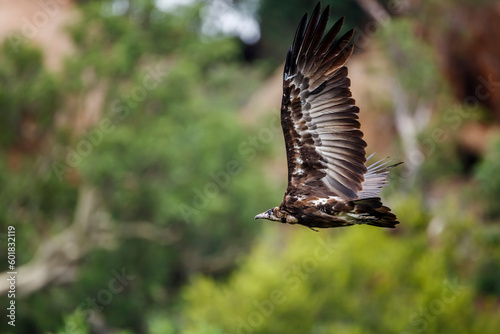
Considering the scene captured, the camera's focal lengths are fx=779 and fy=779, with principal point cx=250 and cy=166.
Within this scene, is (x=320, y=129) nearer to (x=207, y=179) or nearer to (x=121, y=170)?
(x=121, y=170)

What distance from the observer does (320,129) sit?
20.2 feet

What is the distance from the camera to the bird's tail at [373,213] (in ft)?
17.4

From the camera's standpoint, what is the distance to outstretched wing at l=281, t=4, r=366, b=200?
6.06 metres

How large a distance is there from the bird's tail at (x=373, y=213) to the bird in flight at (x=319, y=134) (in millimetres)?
A: 381

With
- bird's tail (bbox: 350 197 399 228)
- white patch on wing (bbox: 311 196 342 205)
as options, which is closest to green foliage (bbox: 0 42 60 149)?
white patch on wing (bbox: 311 196 342 205)

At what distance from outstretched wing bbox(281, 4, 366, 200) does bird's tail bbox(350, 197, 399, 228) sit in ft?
1.66

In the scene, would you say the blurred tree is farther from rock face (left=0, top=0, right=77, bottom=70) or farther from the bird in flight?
the bird in flight

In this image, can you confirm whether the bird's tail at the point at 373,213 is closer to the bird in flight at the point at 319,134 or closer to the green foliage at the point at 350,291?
the bird in flight at the point at 319,134

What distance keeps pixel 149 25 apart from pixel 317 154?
64.1ft

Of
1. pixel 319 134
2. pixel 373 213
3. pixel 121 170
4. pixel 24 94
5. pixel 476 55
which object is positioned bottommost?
pixel 373 213

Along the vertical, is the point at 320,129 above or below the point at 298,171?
above

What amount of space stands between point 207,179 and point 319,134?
18159 millimetres

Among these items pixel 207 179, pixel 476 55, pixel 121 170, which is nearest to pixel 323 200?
pixel 121 170

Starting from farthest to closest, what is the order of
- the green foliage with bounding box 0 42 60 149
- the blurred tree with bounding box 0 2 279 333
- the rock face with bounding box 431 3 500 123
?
the rock face with bounding box 431 3 500 123, the green foliage with bounding box 0 42 60 149, the blurred tree with bounding box 0 2 279 333
